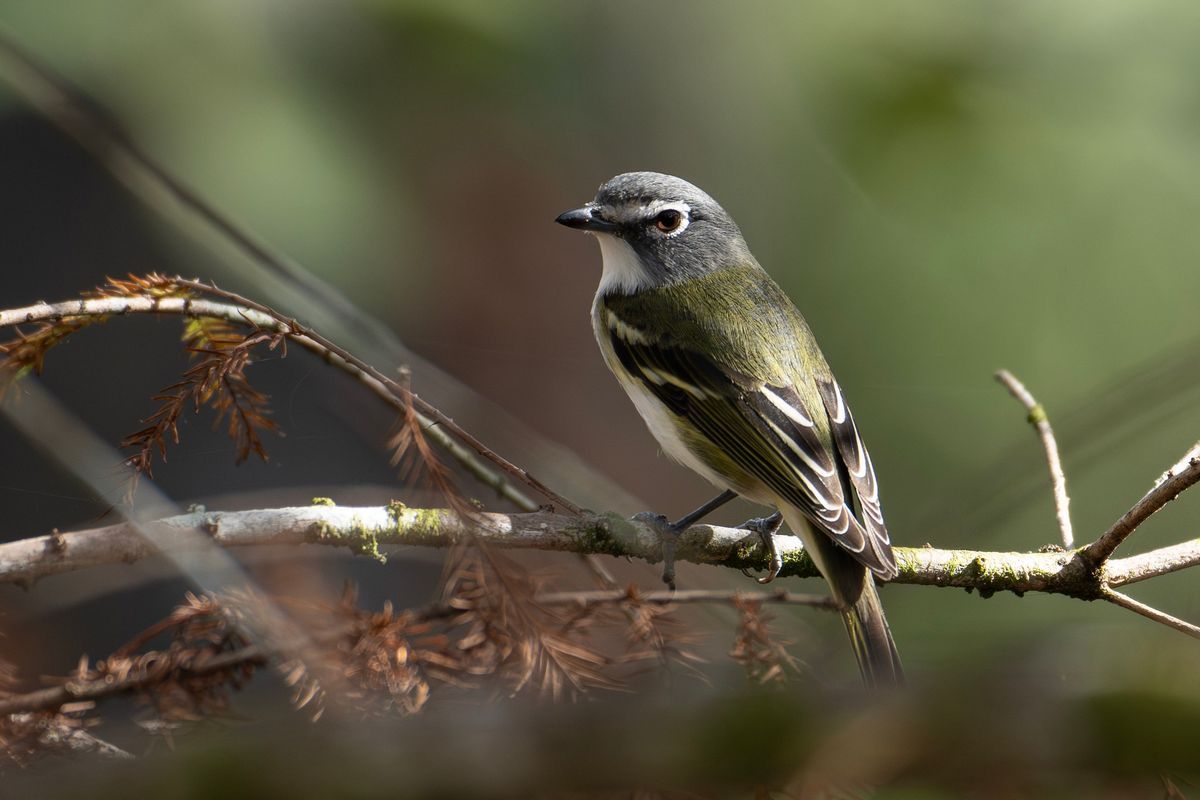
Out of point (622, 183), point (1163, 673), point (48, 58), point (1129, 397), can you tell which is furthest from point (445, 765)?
point (48, 58)

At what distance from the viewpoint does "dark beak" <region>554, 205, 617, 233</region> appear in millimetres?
3145

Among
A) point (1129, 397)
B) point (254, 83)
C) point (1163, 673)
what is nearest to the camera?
point (1163, 673)

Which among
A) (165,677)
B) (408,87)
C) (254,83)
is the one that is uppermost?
(408,87)

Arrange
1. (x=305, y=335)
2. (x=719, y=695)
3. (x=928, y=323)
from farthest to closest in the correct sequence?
(x=928, y=323) < (x=305, y=335) < (x=719, y=695)

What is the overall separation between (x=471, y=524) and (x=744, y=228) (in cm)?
410

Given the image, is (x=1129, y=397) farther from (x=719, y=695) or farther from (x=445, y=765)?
(x=445, y=765)

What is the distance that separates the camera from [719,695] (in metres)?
0.94

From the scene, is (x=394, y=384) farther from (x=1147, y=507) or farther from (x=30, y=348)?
(x=1147, y=507)

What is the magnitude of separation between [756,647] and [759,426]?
1202mm

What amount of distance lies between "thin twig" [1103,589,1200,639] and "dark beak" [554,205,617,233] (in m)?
1.74

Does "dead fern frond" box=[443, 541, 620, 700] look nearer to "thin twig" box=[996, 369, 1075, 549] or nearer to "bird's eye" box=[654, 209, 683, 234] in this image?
"thin twig" box=[996, 369, 1075, 549]

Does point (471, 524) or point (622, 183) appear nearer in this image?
point (471, 524)

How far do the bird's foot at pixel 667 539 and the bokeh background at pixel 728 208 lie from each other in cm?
13

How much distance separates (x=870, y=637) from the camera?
2.34m
